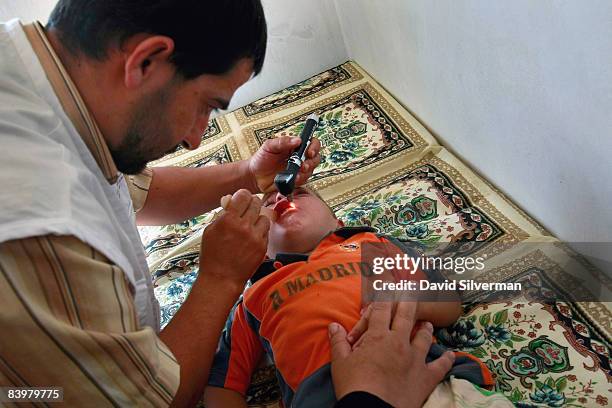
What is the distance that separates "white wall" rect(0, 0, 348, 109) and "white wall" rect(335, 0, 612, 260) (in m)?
0.67

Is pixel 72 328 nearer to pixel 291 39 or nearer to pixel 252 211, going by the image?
pixel 252 211

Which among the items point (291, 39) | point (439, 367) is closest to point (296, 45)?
point (291, 39)

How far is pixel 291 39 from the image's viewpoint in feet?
8.16

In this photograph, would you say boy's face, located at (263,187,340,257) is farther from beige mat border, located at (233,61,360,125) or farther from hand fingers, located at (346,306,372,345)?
beige mat border, located at (233,61,360,125)

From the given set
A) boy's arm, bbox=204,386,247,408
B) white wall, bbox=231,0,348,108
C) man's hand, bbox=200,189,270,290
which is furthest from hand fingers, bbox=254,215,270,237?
white wall, bbox=231,0,348,108

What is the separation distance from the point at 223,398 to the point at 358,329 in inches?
13.7

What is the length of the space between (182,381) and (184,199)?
0.69 metres

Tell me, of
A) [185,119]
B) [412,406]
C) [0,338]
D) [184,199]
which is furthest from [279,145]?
[0,338]

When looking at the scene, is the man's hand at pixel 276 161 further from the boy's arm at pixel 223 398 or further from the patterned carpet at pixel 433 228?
the boy's arm at pixel 223 398

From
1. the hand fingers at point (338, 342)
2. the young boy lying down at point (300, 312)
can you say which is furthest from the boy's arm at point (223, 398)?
the hand fingers at point (338, 342)

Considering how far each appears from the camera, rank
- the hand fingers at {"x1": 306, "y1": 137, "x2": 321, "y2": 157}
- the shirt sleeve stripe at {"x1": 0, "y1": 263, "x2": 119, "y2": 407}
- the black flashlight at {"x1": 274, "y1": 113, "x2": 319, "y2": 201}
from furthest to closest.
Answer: the hand fingers at {"x1": 306, "y1": 137, "x2": 321, "y2": 157}, the black flashlight at {"x1": 274, "y1": 113, "x2": 319, "y2": 201}, the shirt sleeve stripe at {"x1": 0, "y1": 263, "x2": 119, "y2": 407}

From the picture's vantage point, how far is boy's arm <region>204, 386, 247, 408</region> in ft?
3.72

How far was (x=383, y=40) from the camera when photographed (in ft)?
6.49

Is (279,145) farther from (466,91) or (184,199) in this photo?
(466,91)
